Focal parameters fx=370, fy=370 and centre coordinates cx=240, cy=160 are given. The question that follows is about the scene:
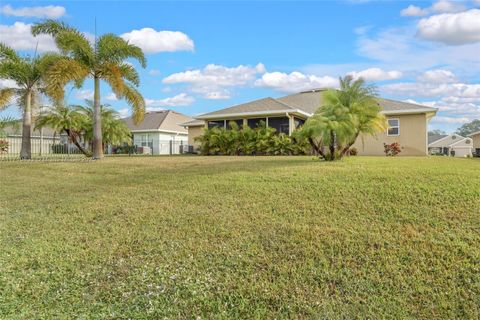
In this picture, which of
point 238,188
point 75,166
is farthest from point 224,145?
point 238,188

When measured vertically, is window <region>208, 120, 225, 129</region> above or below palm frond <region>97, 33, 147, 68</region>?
below

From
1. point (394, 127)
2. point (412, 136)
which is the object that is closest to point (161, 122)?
point (394, 127)

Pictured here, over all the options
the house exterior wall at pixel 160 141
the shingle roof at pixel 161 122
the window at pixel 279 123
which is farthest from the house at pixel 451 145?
the window at pixel 279 123

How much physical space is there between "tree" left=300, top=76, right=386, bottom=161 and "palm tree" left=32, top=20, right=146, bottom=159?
8.71 meters

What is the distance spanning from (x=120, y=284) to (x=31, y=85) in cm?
1701

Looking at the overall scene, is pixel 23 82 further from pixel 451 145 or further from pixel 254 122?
pixel 451 145

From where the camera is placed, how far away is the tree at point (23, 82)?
17500 millimetres

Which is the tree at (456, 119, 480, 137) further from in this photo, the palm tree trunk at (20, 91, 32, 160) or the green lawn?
the green lawn

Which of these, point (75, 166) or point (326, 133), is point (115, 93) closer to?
point (75, 166)

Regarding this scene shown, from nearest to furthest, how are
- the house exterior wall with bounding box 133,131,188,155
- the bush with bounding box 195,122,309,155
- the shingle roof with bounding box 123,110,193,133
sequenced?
the bush with bounding box 195,122,309,155
the house exterior wall with bounding box 133,131,188,155
the shingle roof with bounding box 123,110,193,133

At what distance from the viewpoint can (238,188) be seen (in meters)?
7.74

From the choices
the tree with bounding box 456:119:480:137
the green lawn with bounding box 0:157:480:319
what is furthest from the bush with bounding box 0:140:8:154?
the tree with bounding box 456:119:480:137

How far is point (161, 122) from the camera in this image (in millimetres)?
35219

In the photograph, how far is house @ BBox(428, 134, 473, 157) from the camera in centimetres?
5294
